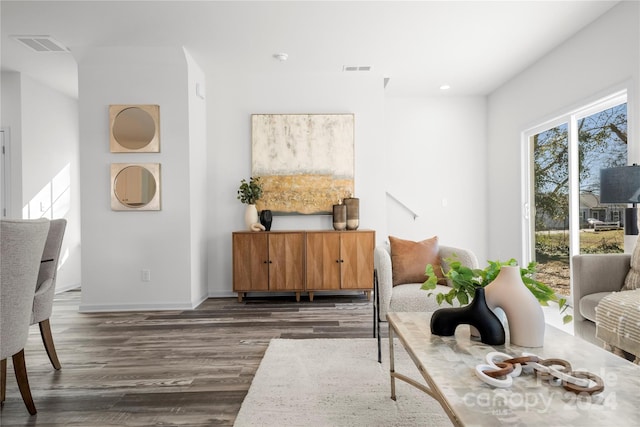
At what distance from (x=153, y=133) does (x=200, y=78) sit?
910 mm

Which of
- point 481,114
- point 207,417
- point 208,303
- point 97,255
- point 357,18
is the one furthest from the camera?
point 481,114

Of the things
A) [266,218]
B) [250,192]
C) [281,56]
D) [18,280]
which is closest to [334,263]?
[266,218]

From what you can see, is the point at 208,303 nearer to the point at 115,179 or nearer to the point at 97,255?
the point at 97,255

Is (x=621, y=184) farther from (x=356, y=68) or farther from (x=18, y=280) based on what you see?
(x=18, y=280)

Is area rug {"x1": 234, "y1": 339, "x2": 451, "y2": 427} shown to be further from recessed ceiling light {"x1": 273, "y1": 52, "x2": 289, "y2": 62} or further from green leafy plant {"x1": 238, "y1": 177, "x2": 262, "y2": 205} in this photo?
recessed ceiling light {"x1": 273, "y1": 52, "x2": 289, "y2": 62}

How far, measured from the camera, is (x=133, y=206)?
3.83m

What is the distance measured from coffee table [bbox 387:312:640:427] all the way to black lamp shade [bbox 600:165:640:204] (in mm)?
1709

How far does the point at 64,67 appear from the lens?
422cm

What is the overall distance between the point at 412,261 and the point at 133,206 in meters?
2.87

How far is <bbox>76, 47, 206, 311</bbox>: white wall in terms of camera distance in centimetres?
382

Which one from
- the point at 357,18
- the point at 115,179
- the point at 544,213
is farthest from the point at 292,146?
the point at 544,213

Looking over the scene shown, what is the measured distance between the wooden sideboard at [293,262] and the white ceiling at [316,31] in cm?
192

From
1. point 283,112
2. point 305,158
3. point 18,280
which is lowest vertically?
point 18,280

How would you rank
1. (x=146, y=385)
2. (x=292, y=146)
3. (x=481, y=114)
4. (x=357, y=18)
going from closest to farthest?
(x=146, y=385)
(x=357, y=18)
(x=292, y=146)
(x=481, y=114)
